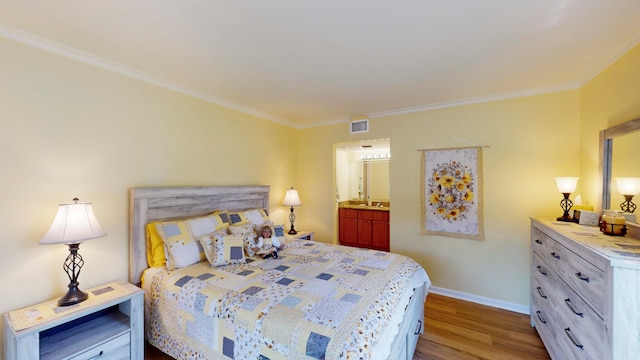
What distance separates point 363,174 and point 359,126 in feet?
5.61

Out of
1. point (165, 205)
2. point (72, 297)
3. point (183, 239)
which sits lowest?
point (72, 297)

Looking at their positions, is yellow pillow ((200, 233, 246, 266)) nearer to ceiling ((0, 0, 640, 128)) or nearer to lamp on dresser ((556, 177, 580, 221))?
ceiling ((0, 0, 640, 128))

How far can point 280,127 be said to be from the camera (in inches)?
157

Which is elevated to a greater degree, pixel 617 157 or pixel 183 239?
pixel 617 157

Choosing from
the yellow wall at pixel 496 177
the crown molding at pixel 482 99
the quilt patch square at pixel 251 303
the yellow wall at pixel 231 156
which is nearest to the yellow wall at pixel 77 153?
the yellow wall at pixel 231 156

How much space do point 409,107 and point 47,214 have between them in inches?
147

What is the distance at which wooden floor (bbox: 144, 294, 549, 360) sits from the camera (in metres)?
2.08

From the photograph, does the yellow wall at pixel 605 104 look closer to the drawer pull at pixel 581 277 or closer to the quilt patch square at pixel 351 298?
the drawer pull at pixel 581 277

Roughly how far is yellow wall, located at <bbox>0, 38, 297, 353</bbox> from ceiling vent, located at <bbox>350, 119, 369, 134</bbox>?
6.70 ft

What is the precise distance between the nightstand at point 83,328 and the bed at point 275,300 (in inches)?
6.9

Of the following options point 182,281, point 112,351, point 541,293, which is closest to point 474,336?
point 541,293

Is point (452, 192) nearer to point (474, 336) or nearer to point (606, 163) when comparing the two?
point (606, 163)

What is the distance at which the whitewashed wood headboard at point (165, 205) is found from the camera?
2.17 metres

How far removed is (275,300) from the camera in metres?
1.58
